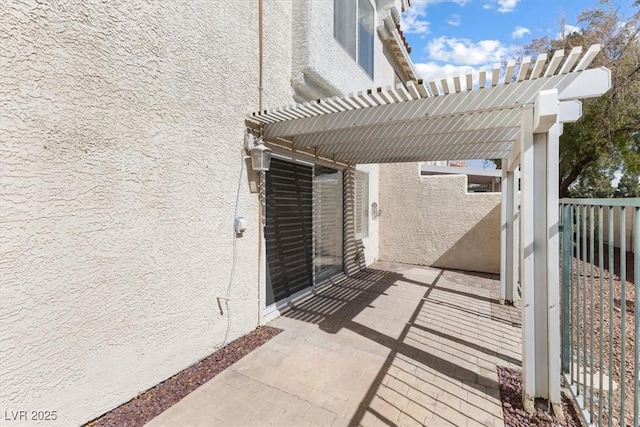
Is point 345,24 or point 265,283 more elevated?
point 345,24

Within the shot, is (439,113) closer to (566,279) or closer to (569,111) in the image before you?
(569,111)

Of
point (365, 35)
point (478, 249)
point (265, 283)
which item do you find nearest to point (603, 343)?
point (265, 283)

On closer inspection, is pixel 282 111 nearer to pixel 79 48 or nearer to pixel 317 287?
pixel 79 48

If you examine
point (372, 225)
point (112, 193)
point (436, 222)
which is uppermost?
point (112, 193)

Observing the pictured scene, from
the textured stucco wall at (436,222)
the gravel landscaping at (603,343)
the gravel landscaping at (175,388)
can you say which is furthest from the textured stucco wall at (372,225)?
the gravel landscaping at (175,388)

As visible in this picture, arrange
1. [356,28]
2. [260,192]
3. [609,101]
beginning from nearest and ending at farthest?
1. [260,192]
2. [356,28]
3. [609,101]

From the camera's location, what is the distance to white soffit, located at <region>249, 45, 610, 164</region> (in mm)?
4391

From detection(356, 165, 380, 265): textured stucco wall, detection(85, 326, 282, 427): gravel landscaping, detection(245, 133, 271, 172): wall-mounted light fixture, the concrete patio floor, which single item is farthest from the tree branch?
detection(85, 326, 282, 427): gravel landscaping

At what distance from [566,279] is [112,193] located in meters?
7.75

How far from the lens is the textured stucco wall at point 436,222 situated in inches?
545

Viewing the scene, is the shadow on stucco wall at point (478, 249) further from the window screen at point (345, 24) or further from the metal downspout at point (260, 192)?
the metal downspout at point (260, 192)

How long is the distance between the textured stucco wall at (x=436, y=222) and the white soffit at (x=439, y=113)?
193 inches

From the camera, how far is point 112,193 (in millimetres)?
4492

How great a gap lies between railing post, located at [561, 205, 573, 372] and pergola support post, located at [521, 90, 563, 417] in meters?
0.77
